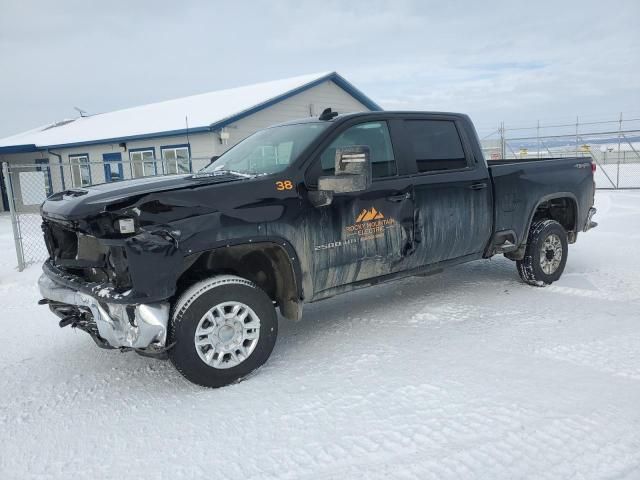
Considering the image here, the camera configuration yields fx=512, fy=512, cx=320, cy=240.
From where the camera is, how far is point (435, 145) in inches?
196

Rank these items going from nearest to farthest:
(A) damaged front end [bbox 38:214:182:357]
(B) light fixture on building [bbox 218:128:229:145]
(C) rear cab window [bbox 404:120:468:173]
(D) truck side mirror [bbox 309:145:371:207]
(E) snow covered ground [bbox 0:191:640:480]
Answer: (E) snow covered ground [bbox 0:191:640:480]
(A) damaged front end [bbox 38:214:182:357]
(D) truck side mirror [bbox 309:145:371:207]
(C) rear cab window [bbox 404:120:468:173]
(B) light fixture on building [bbox 218:128:229:145]

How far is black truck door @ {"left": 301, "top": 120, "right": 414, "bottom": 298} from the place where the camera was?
4.00m

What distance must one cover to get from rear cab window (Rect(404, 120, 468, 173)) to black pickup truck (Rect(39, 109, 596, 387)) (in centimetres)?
1

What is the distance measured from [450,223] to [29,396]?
3739 millimetres

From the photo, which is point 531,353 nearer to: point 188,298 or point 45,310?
point 188,298

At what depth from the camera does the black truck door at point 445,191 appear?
4.66 m

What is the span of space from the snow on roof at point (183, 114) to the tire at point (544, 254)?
10.8m

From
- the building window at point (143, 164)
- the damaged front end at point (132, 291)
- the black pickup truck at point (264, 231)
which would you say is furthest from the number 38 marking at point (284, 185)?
the building window at point (143, 164)

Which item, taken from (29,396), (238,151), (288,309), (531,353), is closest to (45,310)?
(29,396)

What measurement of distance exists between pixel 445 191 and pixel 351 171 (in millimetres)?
1480

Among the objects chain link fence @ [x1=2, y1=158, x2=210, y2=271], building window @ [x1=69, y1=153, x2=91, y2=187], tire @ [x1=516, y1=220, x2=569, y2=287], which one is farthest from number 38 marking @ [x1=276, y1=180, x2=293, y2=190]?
building window @ [x1=69, y1=153, x2=91, y2=187]

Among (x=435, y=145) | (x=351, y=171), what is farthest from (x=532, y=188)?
(x=351, y=171)

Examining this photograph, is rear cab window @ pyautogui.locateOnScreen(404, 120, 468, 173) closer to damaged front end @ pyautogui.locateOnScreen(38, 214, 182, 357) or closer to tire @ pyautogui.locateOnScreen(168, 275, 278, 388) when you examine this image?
tire @ pyautogui.locateOnScreen(168, 275, 278, 388)

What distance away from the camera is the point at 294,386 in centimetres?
359
